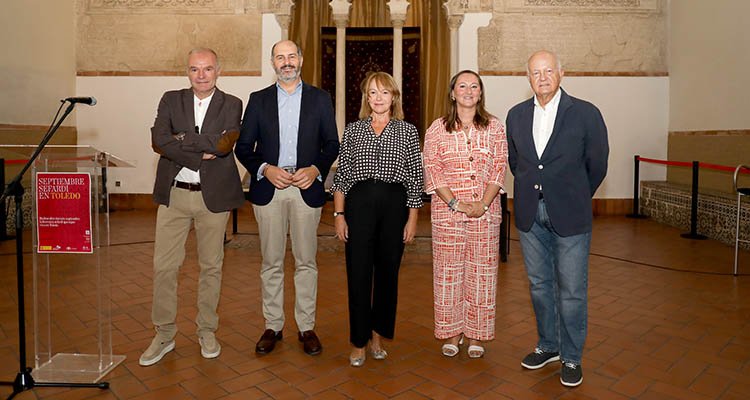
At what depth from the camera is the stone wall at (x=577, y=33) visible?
905 cm

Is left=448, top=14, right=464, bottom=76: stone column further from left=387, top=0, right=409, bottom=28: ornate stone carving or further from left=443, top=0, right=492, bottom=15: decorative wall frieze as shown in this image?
left=387, top=0, right=409, bottom=28: ornate stone carving

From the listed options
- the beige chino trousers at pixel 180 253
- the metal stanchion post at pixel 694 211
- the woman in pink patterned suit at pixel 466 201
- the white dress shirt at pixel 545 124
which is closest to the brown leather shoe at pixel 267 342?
the beige chino trousers at pixel 180 253

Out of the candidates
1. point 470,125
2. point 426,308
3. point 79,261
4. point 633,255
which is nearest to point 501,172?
point 470,125

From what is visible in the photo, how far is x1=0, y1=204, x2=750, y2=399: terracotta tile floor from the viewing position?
2.80 metres

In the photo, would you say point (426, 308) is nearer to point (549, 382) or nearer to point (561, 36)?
point (549, 382)

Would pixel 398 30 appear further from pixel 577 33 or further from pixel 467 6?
pixel 577 33

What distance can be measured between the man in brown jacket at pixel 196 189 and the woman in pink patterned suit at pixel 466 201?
3.67 feet

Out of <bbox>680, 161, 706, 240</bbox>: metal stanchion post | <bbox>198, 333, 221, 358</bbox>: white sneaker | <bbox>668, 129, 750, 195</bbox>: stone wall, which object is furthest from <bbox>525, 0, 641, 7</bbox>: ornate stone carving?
<bbox>198, 333, 221, 358</bbox>: white sneaker

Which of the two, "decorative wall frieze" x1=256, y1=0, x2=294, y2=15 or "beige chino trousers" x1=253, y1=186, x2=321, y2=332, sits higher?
"decorative wall frieze" x1=256, y1=0, x2=294, y2=15

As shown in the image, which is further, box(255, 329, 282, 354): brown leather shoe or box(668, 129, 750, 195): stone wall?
box(668, 129, 750, 195): stone wall

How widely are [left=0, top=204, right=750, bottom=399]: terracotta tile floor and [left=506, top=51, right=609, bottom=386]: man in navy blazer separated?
395mm

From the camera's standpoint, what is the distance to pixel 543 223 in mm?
2906

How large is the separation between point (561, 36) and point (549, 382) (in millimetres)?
7407

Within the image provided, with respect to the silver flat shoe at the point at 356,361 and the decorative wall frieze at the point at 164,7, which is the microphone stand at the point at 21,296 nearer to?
the silver flat shoe at the point at 356,361
